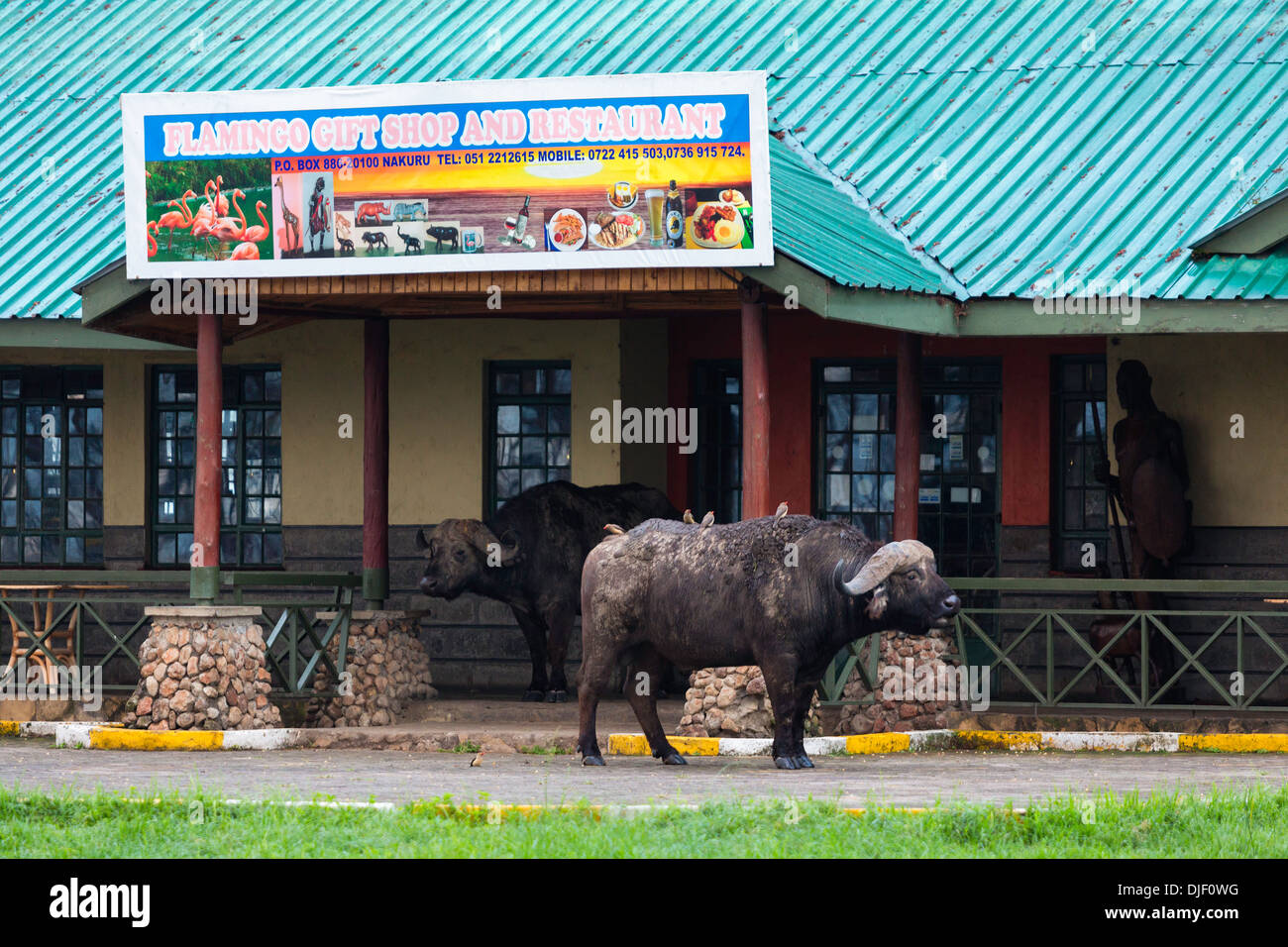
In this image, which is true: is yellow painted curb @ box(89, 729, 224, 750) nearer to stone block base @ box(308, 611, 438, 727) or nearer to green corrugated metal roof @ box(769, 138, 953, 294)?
stone block base @ box(308, 611, 438, 727)

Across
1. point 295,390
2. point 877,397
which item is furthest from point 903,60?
point 295,390

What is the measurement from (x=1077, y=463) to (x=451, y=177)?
21.0ft

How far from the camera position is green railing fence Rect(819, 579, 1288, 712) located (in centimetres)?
1472

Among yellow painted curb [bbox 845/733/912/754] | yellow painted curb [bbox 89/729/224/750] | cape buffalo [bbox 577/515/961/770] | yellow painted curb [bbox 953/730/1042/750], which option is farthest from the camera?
yellow painted curb [bbox 89/729/224/750]

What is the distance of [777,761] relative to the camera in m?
12.8

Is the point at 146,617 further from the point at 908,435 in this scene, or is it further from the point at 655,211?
the point at 908,435

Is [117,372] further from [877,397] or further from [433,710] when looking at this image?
[877,397]

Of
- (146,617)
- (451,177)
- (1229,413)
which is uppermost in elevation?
(451,177)

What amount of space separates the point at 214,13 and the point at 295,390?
4614 mm

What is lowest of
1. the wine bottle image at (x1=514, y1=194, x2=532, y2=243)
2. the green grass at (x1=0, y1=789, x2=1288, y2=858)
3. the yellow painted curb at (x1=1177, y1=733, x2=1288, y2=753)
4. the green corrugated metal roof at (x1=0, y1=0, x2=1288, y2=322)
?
the yellow painted curb at (x1=1177, y1=733, x2=1288, y2=753)

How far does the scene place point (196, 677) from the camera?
49.0ft

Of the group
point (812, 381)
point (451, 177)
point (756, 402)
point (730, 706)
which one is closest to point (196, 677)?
point (730, 706)

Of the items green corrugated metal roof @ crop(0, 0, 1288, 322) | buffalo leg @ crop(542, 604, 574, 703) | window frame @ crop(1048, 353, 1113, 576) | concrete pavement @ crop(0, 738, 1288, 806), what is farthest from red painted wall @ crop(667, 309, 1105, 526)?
concrete pavement @ crop(0, 738, 1288, 806)

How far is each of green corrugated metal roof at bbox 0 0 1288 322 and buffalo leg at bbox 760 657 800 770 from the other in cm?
279
